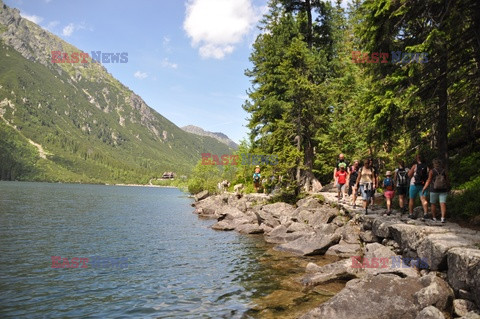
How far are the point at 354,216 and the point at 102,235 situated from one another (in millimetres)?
16769

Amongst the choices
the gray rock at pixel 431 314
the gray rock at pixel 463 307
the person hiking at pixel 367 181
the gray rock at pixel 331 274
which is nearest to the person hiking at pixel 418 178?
the person hiking at pixel 367 181

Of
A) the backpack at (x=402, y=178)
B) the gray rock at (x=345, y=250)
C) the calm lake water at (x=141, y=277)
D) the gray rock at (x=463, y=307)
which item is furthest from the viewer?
the gray rock at (x=345, y=250)

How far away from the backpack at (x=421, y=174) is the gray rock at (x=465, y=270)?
5459 millimetres

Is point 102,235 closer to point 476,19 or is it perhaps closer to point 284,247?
point 284,247

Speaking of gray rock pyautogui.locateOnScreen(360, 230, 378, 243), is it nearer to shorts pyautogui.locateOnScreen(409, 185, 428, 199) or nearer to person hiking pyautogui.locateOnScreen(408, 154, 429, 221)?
person hiking pyautogui.locateOnScreen(408, 154, 429, 221)

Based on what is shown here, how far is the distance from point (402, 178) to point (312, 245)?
5.09 metres

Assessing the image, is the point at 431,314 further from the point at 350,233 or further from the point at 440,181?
the point at 350,233

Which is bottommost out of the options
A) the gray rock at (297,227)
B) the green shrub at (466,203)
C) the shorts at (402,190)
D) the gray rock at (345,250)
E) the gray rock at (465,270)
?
the gray rock at (345,250)

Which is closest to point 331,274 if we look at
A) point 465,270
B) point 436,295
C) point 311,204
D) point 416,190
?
point 436,295

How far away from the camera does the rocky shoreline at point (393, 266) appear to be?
686 centimetres

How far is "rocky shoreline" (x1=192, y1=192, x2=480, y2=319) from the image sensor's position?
22.5 feet

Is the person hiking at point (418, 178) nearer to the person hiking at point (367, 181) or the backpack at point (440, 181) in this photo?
the backpack at point (440, 181)

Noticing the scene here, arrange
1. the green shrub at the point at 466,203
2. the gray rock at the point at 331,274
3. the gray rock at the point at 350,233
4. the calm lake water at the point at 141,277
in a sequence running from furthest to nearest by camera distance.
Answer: the gray rock at the point at 350,233 → the green shrub at the point at 466,203 → the gray rock at the point at 331,274 → the calm lake water at the point at 141,277

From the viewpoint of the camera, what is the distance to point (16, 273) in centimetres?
1173
